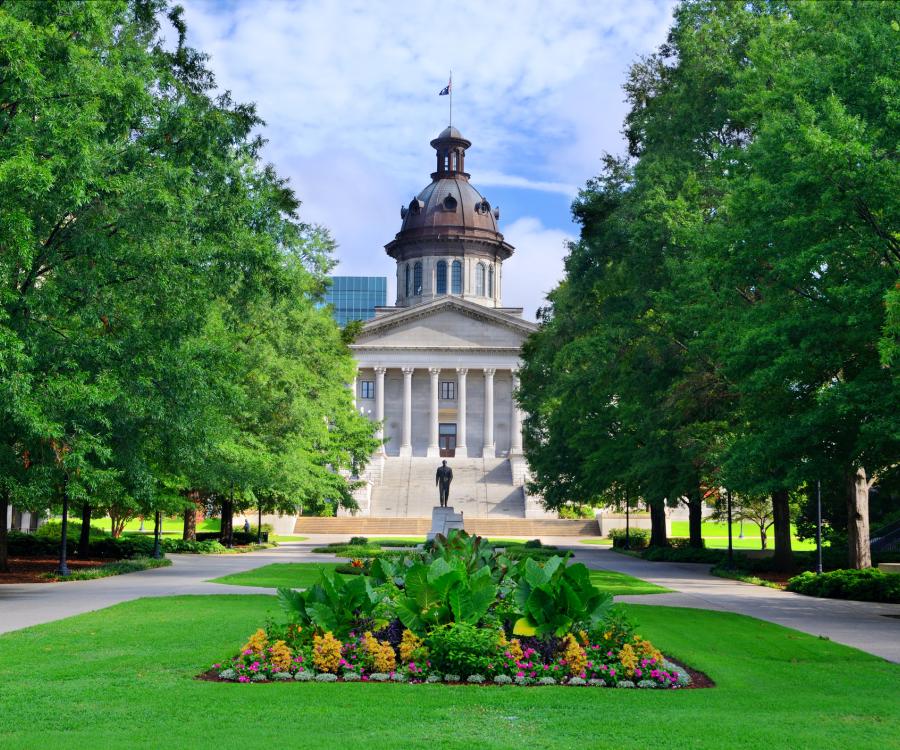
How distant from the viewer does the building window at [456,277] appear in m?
105

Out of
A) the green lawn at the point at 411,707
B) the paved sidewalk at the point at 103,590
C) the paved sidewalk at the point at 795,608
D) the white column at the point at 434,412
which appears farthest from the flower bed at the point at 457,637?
the white column at the point at 434,412

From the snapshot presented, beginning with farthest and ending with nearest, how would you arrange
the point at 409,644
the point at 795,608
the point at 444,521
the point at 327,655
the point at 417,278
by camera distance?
1. the point at 417,278
2. the point at 444,521
3. the point at 795,608
4. the point at 409,644
5. the point at 327,655

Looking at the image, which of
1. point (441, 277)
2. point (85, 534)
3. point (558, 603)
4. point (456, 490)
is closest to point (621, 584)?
point (558, 603)

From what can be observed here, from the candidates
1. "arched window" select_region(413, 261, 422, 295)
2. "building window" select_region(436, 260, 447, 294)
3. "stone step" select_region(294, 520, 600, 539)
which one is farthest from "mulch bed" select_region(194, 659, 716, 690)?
"arched window" select_region(413, 261, 422, 295)

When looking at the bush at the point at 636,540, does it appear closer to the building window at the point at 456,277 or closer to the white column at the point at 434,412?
the white column at the point at 434,412

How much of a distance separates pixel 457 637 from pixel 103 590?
47.5 ft

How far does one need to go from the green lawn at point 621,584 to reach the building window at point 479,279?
74.8 meters

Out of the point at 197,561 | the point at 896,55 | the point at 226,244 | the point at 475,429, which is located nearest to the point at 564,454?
the point at 197,561

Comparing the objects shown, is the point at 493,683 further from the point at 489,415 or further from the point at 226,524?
the point at 489,415

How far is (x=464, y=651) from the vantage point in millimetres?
10922

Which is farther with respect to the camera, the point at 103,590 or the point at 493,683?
the point at 103,590

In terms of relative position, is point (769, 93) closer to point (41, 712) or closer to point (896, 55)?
point (896, 55)

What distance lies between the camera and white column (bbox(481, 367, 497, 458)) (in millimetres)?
93812

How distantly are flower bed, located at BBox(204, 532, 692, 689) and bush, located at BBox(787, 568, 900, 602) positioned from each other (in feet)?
43.4
